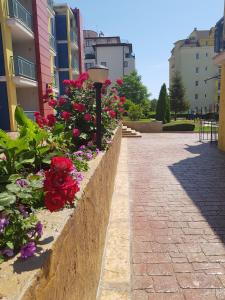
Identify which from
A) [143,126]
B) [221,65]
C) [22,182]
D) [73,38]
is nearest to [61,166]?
[22,182]

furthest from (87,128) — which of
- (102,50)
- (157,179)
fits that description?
(102,50)

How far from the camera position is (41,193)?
1.91 m

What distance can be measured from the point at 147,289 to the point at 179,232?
143 centimetres

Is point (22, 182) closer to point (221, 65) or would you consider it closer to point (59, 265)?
point (59, 265)

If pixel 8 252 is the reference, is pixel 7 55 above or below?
above

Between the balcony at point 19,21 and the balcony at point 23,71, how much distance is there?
1659 mm

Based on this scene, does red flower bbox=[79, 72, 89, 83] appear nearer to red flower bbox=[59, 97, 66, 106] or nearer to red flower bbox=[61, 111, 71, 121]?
red flower bbox=[59, 97, 66, 106]

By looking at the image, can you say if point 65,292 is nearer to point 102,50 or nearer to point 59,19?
point 59,19

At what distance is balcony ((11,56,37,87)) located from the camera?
603 inches

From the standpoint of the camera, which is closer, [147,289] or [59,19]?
[147,289]

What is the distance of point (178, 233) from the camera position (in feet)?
13.8

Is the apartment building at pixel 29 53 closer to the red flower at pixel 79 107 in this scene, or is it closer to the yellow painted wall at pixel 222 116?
the yellow painted wall at pixel 222 116

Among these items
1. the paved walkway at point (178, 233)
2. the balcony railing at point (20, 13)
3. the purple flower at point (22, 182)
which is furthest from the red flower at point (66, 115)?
the balcony railing at point (20, 13)

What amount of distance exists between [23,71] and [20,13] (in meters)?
3.19
